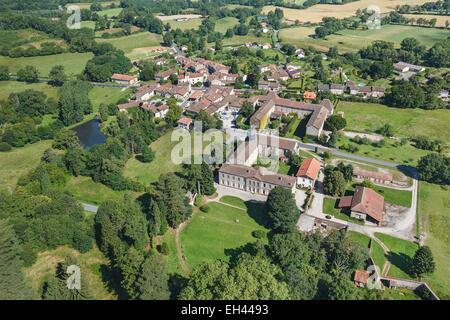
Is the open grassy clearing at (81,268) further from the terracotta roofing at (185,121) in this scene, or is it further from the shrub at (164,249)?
the terracotta roofing at (185,121)

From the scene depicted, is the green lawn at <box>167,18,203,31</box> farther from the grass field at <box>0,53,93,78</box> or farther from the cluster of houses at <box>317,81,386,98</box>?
the cluster of houses at <box>317,81,386,98</box>

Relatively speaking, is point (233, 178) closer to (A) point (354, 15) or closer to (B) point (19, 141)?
(B) point (19, 141)

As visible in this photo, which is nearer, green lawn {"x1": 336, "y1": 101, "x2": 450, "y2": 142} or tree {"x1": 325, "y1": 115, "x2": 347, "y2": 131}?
tree {"x1": 325, "y1": 115, "x2": 347, "y2": 131}

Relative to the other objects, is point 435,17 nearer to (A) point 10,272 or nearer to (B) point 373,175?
(B) point 373,175

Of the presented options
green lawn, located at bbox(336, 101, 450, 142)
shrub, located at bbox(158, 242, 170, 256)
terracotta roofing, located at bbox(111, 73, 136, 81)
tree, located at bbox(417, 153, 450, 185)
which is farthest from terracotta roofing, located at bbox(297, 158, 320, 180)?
terracotta roofing, located at bbox(111, 73, 136, 81)

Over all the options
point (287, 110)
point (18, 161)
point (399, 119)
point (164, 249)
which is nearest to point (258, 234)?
point (164, 249)

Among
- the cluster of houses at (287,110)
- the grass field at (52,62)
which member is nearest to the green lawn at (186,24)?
the grass field at (52,62)

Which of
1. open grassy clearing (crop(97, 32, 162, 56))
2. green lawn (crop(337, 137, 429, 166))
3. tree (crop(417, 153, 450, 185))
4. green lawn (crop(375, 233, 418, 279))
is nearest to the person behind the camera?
green lawn (crop(375, 233, 418, 279))
